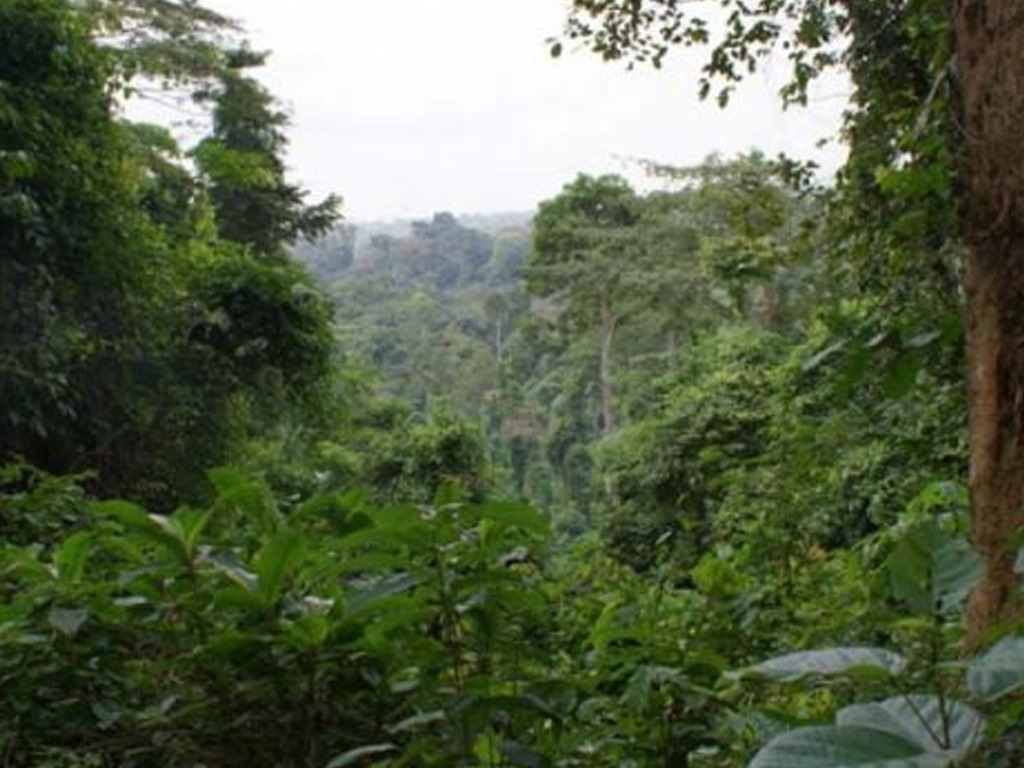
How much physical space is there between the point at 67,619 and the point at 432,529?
0.43 m

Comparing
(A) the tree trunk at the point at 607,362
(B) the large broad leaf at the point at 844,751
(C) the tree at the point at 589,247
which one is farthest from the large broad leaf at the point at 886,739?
(A) the tree trunk at the point at 607,362

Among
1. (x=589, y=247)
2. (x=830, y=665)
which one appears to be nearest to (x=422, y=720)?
(x=830, y=665)

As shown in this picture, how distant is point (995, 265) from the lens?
4.34ft

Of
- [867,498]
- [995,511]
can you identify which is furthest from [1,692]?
[867,498]

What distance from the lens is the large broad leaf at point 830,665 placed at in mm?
571

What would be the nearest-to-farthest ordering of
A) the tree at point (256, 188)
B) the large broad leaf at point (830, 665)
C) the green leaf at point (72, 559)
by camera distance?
1. the large broad leaf at point (830, 665)
2. the green leaf at point (72, 559)
3. the tree at point (256, 188)

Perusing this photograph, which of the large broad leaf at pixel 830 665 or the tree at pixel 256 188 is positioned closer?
the large broad leaf at pixel 830 665

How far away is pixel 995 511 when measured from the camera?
1.29 meters

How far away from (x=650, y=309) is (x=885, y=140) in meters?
18.8

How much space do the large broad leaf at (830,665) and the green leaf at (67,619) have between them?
0.80 m

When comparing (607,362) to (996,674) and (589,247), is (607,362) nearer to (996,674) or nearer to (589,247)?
(589,247)

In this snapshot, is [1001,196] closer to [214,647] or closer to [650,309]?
[214,647]

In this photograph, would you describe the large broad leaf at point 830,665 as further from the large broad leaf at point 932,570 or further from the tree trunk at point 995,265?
the tree trunk at point 995,265

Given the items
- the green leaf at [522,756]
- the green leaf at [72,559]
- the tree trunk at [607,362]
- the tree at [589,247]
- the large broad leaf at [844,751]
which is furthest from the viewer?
the tree trunk at [607,362]
